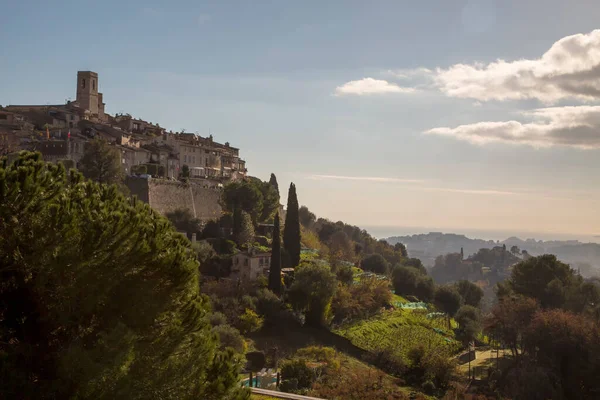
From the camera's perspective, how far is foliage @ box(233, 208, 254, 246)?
41312 mm

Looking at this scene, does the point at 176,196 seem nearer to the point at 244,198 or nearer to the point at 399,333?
the point at 244,198

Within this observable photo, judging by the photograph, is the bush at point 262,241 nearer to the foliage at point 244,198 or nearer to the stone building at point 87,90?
the foliage at point 244,198

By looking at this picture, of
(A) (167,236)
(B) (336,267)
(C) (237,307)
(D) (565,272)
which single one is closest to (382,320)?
(B) (336,267)

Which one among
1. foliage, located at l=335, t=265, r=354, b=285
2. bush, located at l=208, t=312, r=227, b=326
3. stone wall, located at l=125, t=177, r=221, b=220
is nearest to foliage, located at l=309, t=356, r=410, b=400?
bush, located at l=208, t=312, r=227, b=326

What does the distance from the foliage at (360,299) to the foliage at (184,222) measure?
458 inches

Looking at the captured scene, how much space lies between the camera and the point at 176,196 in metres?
45.6

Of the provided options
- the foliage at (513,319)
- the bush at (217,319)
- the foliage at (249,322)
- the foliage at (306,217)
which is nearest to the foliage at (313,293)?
the foliage at (249,322)

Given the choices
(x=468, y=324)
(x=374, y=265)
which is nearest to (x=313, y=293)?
(x=468, y=324)

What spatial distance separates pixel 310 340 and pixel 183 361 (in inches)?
969

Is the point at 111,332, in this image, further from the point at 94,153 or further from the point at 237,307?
the point at 94,153

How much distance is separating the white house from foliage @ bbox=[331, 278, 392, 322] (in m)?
5.78

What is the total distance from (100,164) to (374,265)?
3600cm

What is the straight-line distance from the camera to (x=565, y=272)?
45.9 meters

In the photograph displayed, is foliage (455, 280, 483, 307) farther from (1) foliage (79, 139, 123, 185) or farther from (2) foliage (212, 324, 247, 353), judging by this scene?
(2) foliage (212, 324, 247, 353)
